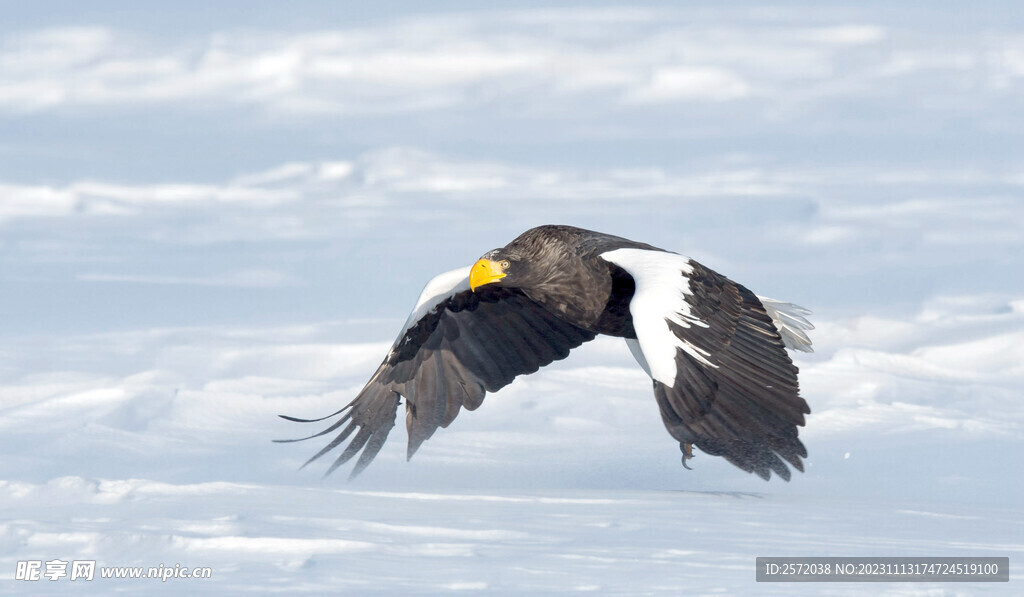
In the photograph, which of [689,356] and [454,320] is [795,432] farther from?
[454,320]

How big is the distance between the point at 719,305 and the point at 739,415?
37.2 inches

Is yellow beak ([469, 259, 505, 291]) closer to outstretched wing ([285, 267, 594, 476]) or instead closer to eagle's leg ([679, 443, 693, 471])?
outstretched wing ([285, 267, 594, 476])

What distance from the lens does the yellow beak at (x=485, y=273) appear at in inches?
332

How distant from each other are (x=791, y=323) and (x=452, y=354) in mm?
2625

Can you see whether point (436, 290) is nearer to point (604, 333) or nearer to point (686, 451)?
point (604, 333)

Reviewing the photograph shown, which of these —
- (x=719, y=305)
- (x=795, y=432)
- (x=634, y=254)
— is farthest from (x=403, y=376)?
(x=795, y=432)

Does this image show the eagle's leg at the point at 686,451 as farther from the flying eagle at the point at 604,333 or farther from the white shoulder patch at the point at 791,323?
the white shoulder patch at the point at 791,323

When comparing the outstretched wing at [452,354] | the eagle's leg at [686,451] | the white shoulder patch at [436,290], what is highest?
the white shoulder patch at [436,290]

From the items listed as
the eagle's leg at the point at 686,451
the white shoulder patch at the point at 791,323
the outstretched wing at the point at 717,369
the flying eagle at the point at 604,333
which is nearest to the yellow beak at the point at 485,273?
the flying eagle at the point at 604,333

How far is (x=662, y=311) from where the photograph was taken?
7172 millimetres

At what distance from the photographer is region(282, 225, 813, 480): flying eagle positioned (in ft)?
22.3

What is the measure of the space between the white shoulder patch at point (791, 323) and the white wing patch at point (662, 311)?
1.71 metres

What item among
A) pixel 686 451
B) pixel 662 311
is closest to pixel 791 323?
pixel 686 451

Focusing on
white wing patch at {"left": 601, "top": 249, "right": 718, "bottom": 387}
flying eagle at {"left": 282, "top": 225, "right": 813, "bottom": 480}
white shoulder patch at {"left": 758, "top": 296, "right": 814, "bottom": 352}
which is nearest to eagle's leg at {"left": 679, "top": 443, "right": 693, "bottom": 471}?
flying eagle at {"left": 282, "top": 225, "right": 813, "bottom": 480}
